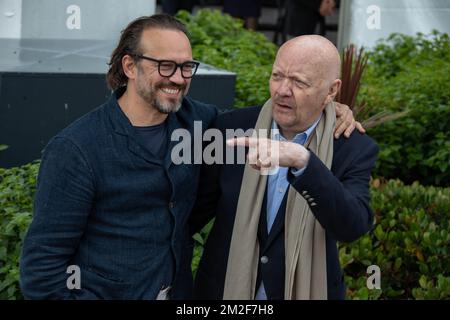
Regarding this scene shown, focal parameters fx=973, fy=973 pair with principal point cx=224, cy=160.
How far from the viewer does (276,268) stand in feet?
10.4

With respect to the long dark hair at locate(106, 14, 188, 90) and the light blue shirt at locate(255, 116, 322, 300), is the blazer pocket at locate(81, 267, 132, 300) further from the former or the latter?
the long dark hair at locate(106, 14, 188, 90)

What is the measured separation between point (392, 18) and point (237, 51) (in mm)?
1939

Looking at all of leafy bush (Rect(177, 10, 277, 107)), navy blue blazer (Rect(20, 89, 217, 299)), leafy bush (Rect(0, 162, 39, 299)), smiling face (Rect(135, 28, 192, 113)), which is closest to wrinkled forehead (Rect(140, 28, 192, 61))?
smiling face (Rect(135, 28, 192, 113))

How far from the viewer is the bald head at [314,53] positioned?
311 centimetres

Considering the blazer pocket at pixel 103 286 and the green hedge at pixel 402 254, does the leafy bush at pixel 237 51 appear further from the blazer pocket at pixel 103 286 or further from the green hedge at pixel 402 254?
the blazer pocket at pixel 103 286

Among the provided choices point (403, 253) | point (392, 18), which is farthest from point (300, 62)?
point (392, 18)

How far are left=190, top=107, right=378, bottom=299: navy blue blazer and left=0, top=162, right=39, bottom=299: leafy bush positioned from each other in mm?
1074

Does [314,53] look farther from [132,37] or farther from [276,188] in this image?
[132,37]

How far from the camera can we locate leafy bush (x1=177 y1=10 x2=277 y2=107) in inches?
269

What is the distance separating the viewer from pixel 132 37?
3293mm

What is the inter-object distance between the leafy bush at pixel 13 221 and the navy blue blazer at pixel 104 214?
3.27 ft

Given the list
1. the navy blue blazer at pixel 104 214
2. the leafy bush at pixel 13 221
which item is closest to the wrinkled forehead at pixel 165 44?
the navy blue blazer at pixel 104 214
